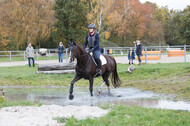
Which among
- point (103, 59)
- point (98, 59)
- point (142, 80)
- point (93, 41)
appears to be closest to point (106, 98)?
point (98, 59)

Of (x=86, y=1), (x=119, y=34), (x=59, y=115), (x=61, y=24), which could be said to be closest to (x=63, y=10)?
(x=61, y=24)

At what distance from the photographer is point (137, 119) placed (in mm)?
6680

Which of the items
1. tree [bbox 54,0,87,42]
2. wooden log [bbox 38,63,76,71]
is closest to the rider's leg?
wooden log [bbox 38,63,76,71]

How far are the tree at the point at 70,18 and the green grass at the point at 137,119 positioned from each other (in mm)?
38841

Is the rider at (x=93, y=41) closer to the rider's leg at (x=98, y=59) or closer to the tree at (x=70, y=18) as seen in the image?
the rider's leg at (x=98, y=59)

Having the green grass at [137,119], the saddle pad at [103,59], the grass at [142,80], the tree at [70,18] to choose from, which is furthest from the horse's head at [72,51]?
the tree at [70,18]

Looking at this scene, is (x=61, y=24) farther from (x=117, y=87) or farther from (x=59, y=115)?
(x=59, y=115)

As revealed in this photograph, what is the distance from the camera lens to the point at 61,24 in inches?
1828

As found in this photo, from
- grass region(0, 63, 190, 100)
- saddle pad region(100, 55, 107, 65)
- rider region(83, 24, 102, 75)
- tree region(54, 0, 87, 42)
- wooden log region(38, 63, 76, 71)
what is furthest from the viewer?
tree region(54, 0, 87, 42)

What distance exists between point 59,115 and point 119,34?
177 feet

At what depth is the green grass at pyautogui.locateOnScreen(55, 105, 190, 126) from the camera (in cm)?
636

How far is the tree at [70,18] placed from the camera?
45.4m

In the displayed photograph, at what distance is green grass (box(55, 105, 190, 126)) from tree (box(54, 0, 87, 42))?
38841 millimetres

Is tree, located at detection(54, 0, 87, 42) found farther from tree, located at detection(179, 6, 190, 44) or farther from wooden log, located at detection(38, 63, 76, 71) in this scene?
wooden log, located at detection(38, 63, 76, 71)
